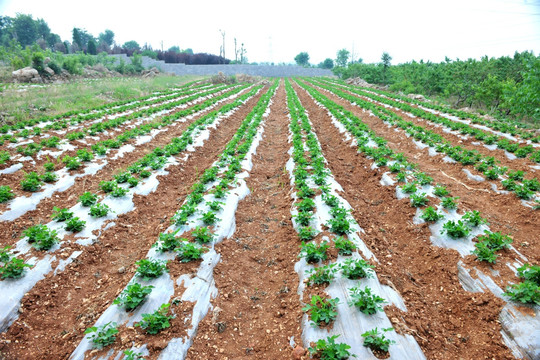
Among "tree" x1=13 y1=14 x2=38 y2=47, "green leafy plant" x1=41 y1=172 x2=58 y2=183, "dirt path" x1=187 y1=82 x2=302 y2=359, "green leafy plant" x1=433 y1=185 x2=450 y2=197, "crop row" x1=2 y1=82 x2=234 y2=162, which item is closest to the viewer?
"dirt path" x1=187 y1=82 x2=302 y2=359

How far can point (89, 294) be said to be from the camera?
497 cm

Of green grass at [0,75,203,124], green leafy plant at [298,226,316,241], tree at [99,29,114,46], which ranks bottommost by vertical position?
green leafy plant at [298,226,316,241]

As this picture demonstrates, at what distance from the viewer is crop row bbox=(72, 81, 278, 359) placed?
3.91 m

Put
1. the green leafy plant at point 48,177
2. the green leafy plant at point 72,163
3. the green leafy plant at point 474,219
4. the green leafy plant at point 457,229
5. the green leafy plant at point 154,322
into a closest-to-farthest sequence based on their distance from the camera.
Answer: the green leafy plant at point 154,322, the green leafy plant at point 457,229, the green leafy plant at point 474,219, the green leafy plant at point 48,177, the green leafy plant at point 72,163

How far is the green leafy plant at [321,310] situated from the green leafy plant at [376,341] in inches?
20.8

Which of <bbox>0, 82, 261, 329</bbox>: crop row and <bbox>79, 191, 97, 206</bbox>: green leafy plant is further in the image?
<bbox>79, 191, 97, 206</bbox>: green leafy plant

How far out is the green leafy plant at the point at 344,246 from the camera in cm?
536

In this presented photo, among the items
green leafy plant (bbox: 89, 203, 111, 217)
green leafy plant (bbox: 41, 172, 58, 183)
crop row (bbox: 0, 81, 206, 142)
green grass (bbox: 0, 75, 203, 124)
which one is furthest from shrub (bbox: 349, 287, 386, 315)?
green grass (bbox: 0, 75, 203, 124)

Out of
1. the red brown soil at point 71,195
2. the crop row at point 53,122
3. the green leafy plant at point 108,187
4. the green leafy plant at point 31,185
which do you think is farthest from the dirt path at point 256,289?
the crop row at point 53,122

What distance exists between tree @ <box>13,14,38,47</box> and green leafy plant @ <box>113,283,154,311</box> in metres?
96.9

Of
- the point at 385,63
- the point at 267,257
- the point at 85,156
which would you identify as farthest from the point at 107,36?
the point at 267,257

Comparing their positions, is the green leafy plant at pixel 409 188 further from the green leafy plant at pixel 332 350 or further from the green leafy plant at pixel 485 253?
the green leafy plant at pixel 332 350

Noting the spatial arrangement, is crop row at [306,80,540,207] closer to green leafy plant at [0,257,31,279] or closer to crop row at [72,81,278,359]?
crop row at [72,81,278,359]

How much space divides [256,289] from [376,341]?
2.44 meters
